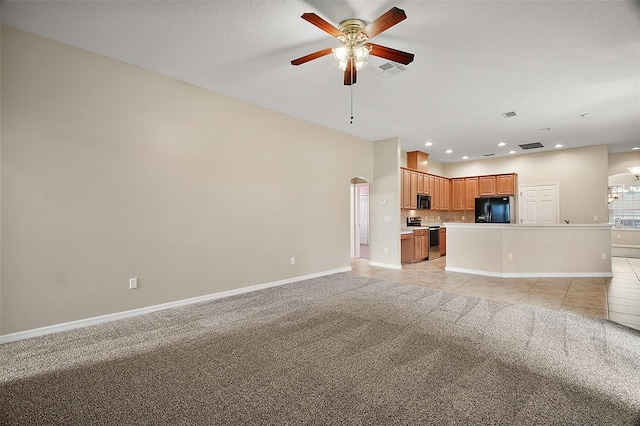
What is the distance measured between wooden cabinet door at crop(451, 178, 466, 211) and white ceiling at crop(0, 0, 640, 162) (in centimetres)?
415

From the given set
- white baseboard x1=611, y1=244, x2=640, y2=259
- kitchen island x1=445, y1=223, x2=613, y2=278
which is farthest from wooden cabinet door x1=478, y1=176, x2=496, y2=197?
white baseboard x1=611, y1=244, x2=640, y2=259

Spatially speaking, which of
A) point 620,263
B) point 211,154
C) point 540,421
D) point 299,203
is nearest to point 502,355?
point 540,421

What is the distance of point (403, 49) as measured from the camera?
3.29 m

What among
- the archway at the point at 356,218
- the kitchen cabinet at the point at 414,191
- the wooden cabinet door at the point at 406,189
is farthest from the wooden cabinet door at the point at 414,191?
the archway at the point at 356,218

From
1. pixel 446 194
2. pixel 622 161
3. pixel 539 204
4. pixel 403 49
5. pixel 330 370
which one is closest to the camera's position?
pixel 330 370

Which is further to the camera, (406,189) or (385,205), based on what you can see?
(406,189)

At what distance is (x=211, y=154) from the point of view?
4.33m

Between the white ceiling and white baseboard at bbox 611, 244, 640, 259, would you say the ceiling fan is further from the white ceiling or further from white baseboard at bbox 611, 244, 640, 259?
white baseboard at bbox 611, 244, 640, 259

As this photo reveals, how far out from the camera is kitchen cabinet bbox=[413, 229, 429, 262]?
746cm

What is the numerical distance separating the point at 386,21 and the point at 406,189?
5534 millimetres

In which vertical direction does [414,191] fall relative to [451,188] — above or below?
below

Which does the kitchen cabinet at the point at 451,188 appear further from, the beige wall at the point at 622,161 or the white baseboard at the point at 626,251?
the white baseboard at the point at 626,251

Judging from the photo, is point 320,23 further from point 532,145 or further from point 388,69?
point 532,145

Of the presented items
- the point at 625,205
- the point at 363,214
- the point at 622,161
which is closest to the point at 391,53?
the point at 363,214
